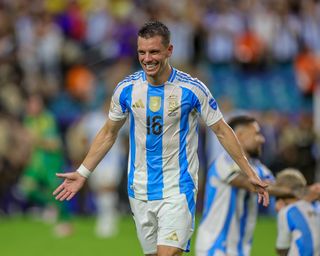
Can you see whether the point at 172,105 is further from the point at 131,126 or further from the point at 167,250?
the point at 167,250

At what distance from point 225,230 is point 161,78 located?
183cm

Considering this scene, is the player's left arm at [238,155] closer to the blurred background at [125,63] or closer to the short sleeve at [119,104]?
the short sleeve at [119,104]

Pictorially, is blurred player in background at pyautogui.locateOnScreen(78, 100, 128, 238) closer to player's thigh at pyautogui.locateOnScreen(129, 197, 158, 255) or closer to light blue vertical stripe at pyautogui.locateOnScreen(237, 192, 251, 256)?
light blue vertical stripe at pyautogui.locateOnScreen(237, 192, 251, 256)

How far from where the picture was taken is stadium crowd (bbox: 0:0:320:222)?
60.8 ft

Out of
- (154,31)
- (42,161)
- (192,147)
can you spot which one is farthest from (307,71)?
(154,31)

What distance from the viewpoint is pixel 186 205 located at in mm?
7637

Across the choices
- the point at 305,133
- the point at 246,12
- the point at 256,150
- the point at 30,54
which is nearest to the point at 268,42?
the point at 246,12

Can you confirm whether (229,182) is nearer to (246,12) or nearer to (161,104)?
(161,104)

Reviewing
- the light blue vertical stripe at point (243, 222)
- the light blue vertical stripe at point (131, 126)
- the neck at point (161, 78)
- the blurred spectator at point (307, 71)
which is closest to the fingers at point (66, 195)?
the light blue vertical stripe at point (131, 126)

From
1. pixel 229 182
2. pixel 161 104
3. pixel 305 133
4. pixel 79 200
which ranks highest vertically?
pixel 161 104

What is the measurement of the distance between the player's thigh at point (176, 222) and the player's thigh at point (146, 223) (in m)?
0.11

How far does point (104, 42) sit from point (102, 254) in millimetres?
6941

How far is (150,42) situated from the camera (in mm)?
7406

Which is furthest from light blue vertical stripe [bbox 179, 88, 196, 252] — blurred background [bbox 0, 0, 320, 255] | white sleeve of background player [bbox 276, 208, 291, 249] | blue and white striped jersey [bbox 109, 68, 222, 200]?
blurred background [bbox 0, 0, 320, 255]
